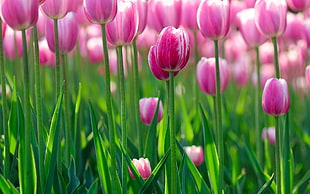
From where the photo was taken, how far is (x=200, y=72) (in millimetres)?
1708

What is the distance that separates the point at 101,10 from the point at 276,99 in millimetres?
497

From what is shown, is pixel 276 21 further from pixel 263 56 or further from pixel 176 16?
pixel 263 56

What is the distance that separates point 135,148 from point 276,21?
0.60 metres

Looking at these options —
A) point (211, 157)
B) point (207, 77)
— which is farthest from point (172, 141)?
point (207, 77)

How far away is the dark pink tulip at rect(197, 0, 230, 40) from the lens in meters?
1.39

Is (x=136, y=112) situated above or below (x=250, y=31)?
below

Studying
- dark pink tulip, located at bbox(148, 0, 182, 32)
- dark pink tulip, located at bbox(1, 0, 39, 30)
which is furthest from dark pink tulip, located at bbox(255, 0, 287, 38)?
dark pink tulip, located at bbox(1, 0, 39, 30)

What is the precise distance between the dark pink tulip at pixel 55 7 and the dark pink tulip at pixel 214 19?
0.36m

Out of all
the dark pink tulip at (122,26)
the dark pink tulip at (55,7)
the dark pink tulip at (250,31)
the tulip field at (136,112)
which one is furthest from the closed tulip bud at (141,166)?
the dark pink tulip at (250,31)

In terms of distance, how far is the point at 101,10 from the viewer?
121cm

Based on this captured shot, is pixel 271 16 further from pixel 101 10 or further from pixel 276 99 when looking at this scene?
pixel 101 10

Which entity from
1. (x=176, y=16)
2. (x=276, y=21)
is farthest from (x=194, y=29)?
(x=276, y=21)

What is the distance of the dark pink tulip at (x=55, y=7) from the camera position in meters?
1.38

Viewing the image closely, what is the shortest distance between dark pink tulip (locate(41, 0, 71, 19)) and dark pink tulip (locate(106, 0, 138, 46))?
142 mm
